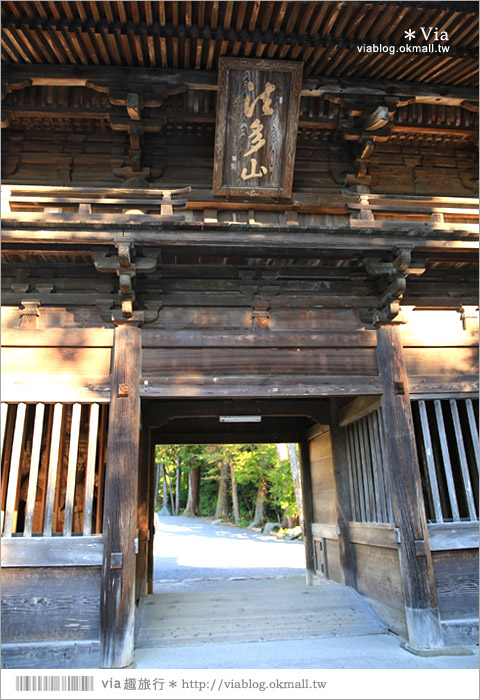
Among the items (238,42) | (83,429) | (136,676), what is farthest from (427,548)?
(238,42)

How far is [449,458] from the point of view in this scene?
6.50 meters

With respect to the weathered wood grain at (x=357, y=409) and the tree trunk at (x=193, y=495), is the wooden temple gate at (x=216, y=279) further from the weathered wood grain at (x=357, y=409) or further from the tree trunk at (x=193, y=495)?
the tree trunk at (x=193, y=495)

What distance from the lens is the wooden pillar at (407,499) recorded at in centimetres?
540

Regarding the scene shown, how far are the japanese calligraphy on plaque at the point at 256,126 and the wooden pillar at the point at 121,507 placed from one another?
2563 millimetres

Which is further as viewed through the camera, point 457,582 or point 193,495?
point 193,495

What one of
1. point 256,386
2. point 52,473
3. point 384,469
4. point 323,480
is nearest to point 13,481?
point 52,473

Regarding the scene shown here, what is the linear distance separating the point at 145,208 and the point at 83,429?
12.8 feet

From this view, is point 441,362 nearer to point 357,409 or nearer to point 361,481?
point 357,409

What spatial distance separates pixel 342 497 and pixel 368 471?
126cm

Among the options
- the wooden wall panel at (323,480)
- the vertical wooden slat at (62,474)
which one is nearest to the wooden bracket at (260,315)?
the vertical wooden slat at (62,474)

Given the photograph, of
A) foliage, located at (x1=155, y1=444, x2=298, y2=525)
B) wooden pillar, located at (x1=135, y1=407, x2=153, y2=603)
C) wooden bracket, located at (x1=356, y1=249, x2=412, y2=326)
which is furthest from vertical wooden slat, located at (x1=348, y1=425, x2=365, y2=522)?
foliage, located at (x1=155, y1=444, x2=298, y2=525)

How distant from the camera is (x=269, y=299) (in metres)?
6.42

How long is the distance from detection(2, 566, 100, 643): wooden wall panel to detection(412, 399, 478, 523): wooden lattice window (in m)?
4.41

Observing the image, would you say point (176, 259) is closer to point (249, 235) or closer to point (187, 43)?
point (249, 235)
